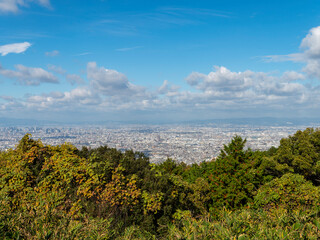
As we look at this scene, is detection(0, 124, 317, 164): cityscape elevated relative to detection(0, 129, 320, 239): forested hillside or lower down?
lower down

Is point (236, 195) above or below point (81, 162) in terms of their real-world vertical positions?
below

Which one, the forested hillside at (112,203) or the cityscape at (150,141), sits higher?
the forested hillside at (112,203)

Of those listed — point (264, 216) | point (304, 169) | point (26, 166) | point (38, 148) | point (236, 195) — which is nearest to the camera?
point (264, 216)

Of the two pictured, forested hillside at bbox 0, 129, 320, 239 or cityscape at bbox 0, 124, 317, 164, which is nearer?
forested hillside at bbox 0, 129, 320, 239

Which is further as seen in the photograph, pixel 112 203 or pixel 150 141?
pixel 150 141

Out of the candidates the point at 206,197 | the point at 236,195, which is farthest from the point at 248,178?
the point at 206,197

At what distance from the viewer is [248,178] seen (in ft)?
66.4

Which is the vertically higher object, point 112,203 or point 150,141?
point 112,203

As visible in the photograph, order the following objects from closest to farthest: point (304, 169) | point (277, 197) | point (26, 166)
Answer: point (26, 166), point (277, 197), point (304, 169)

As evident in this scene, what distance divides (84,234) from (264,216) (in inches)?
164

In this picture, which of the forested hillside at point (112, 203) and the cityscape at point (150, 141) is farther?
the cityscape at point (150, 141)

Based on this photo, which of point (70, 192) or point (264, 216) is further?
point (70, 192)

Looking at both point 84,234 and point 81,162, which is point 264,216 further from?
point 81,162

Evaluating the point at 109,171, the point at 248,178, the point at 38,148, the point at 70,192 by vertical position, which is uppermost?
the point at 38,148
